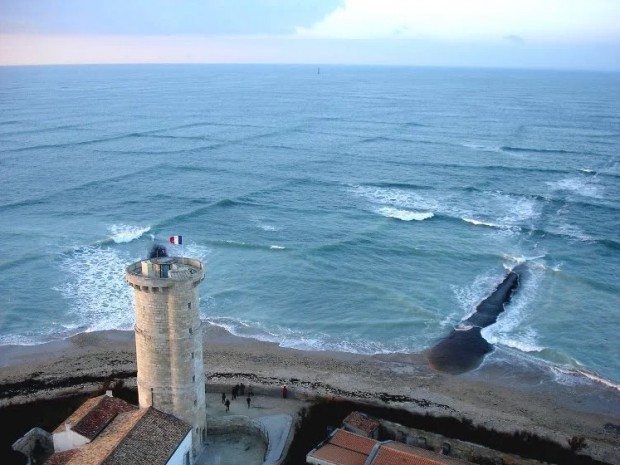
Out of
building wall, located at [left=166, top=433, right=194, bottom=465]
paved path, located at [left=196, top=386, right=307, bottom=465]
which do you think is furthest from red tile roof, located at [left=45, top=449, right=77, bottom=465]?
paved path, located at [left=196, top=386, right=307, bottom=465]

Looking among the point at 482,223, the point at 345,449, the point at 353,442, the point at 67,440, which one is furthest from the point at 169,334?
the point at 482,223

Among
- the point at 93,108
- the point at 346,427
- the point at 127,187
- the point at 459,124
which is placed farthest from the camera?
the point at 93,108

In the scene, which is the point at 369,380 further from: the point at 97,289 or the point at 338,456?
the point at 97,289

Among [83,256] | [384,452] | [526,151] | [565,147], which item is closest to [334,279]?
[83,256]

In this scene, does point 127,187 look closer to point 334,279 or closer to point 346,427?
point 334,279

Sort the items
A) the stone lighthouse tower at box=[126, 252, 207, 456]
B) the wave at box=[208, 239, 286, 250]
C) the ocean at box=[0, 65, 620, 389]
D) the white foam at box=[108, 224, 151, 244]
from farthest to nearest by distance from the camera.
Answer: the white foam at box=[108, 224, 151, 244], the wave at box=[208, 239, 286, 250], the ocean at box=[0, 65, 620, 389], the stone lighthouse tower at box=[126, 252, 207, 456]

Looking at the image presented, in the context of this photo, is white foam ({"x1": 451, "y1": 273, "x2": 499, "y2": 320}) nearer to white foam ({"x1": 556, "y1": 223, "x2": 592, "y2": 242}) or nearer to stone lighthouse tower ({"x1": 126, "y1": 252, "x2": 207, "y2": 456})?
white foam ({"x1": 556, "y1": 223, "x2": 592, "y2": 242})

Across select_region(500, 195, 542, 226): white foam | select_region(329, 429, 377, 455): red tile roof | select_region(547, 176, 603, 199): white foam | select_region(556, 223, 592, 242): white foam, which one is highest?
select_region(547, 176, 603, 199): white foam
